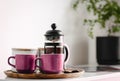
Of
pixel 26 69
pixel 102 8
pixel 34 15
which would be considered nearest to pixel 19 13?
pixel 34 15

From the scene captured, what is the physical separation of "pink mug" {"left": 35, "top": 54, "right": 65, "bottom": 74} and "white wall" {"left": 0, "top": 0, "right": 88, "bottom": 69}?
0.39m

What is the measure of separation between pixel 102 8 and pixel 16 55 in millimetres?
924

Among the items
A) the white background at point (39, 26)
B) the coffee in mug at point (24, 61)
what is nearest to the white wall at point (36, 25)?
the white background at point (39, 26)

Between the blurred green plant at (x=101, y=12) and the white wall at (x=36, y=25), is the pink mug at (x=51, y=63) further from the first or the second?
the blurred green plant at (x=101, y=12)

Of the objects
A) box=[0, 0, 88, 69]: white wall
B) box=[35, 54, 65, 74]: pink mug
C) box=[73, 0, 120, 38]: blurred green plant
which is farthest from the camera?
box=[73, 0, 120, 38]: blurred green plant

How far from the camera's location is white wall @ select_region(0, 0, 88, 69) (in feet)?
5.12

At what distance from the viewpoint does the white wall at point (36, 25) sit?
1.56 meters

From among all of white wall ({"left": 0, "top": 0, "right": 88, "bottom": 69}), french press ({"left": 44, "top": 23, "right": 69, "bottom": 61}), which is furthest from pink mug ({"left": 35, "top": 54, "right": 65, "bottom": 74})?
white wall ({"left": 0, "top": 0, "right": 88, "bottom": 69})

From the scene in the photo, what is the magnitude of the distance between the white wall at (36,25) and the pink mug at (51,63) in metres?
0.39

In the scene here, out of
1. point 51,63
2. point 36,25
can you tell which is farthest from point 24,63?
point 36,25

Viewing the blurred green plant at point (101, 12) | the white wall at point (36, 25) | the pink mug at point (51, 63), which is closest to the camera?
the pink mug at point (51, 63)

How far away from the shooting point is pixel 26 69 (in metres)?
1.25

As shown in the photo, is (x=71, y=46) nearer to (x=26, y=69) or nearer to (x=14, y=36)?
(x=14, y=36)

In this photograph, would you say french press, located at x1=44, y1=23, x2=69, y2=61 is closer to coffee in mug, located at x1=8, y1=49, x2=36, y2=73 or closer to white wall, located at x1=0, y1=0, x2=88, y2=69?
coffee in mug, located at x1=8, y1=49, x2=36, y2=73
